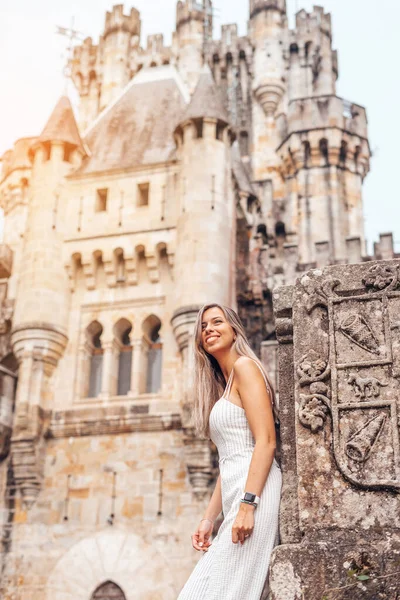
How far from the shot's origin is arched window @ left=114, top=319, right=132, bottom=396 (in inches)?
736

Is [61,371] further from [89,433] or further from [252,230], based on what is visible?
[252,230]

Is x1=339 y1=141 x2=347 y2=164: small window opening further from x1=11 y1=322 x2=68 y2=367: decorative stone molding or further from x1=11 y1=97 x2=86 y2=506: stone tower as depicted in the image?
x1=11 y1=322 x2=68 y2=367: decorative stone molding

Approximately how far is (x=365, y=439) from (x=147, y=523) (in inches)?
516

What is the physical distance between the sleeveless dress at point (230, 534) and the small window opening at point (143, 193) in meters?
16.2

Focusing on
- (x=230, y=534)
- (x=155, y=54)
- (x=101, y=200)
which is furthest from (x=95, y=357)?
(x=155, y=54)

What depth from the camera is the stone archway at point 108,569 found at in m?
16.2

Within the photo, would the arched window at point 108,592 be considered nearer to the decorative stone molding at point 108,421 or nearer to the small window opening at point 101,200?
the decorative stone molding at point 108,421

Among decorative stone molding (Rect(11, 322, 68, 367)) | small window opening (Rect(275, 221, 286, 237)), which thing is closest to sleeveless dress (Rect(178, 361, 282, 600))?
decorative stone molding (Rect(11, 322, 68, 367))

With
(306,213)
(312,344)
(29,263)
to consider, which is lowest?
(312,344)

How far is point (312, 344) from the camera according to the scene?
4.59m

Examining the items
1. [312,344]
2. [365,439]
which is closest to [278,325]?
[312,344]

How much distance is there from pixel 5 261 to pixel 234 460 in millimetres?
17840

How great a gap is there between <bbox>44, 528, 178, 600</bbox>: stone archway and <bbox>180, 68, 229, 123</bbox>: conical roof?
9.59 m

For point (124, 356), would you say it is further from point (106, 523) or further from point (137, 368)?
point (106, 523)
